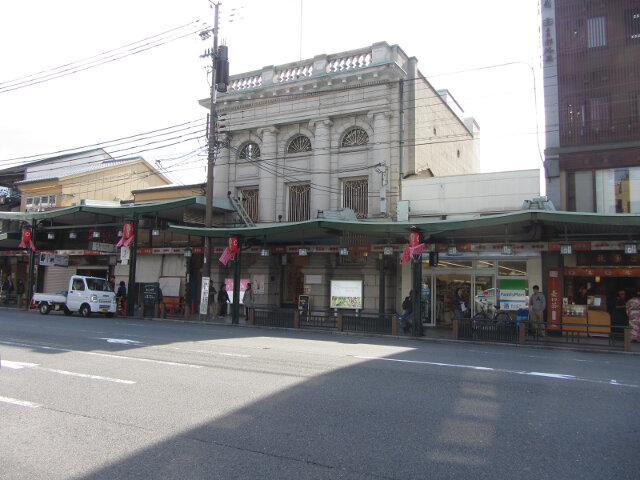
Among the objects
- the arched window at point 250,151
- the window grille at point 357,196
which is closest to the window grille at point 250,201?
the arched window at point 250,151

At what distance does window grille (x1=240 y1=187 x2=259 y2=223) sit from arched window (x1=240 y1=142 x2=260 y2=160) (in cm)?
170

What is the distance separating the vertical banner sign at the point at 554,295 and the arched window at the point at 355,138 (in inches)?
394

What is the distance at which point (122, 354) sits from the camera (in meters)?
10.6

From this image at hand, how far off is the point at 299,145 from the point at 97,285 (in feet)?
39.4

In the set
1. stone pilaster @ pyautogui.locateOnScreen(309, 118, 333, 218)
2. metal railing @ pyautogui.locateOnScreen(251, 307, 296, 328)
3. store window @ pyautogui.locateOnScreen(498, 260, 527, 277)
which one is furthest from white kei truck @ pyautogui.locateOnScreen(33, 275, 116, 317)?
store window @ pyautogui.locateOnScreen(498, 260, 527, 277)

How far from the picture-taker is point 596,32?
19.7 metres

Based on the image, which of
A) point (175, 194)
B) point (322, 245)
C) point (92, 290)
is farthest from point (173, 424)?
point (175, 194)

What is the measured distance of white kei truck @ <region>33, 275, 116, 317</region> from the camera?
22.9 m

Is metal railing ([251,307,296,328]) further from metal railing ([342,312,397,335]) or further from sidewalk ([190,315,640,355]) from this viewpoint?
metal railing ([342,312,397,335])

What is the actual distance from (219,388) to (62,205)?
102ft

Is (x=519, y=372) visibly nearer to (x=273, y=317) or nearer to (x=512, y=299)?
(x=512, y=299)

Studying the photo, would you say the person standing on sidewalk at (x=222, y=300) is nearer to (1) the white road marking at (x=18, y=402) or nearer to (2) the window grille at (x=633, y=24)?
(1) the white road marking at (x=18, y=402)

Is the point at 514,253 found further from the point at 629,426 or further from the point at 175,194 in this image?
the point at 175,194

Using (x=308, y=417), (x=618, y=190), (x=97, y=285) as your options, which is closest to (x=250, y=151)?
(x=97, y=285)
